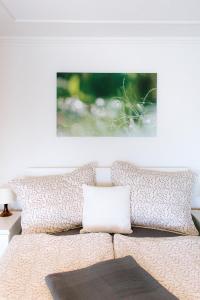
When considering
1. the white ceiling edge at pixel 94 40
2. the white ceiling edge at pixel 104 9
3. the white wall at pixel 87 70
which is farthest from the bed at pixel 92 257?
the white ceiling edge at pixel 94 40

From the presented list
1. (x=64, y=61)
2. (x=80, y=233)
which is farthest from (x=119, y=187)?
(x=64, y=61)

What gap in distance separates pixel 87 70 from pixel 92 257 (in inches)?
69.0

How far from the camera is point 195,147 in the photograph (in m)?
2.80

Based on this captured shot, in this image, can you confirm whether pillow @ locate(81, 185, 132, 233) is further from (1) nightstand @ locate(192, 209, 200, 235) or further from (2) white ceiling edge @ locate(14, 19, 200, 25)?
(2) white ceiling edge @ locate(14, 19, 200, 25)

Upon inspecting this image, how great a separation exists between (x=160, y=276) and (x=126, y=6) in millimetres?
1751

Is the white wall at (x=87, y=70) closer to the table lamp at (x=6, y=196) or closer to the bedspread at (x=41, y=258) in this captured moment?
the table lamp at (x=6, y=196)

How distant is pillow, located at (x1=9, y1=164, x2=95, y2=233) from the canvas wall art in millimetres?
669

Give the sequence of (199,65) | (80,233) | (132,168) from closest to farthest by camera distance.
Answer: (80,233) < (132,168) < (199,65)

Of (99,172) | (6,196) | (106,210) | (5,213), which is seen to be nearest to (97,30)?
(99,172)

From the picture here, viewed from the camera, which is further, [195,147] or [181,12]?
[195,147]

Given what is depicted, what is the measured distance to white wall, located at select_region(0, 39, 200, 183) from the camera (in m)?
2.75

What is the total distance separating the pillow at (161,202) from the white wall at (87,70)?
0.43 meters

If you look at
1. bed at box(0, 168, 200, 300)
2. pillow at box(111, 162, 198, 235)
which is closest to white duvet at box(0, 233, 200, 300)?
bed at box(0, 168, 200, 300)

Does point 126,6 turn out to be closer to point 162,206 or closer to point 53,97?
point 53,97
